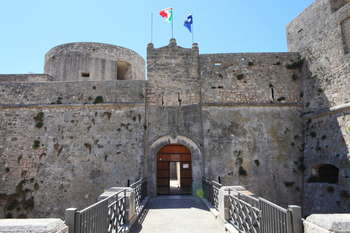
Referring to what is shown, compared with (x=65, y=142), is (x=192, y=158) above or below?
below

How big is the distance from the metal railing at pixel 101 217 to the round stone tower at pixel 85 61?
37.4ft

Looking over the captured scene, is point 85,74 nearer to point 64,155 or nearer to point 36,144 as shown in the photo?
point 36,144

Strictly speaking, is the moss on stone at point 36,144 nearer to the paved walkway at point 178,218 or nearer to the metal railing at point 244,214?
the paved walkway at point 178,218

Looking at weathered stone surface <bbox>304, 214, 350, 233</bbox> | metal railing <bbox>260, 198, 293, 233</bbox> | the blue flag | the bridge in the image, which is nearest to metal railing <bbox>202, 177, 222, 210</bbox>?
the bridge

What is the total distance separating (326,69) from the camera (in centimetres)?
1046

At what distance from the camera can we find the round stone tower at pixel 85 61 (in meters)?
15.3

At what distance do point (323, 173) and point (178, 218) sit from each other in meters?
7.24

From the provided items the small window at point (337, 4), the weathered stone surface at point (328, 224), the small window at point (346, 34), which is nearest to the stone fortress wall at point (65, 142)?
the weathered stone surface at point (328, 224)

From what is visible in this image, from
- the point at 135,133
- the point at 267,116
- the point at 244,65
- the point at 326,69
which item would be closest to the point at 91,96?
the point at 135,133

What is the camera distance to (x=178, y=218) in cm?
664

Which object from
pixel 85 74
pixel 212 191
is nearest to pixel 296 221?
pixel 212 191

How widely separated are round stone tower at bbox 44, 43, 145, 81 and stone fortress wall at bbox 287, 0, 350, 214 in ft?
36.2

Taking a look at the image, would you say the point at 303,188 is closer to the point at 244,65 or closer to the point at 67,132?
the point at 244,65

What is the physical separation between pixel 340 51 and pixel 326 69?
90 cm
